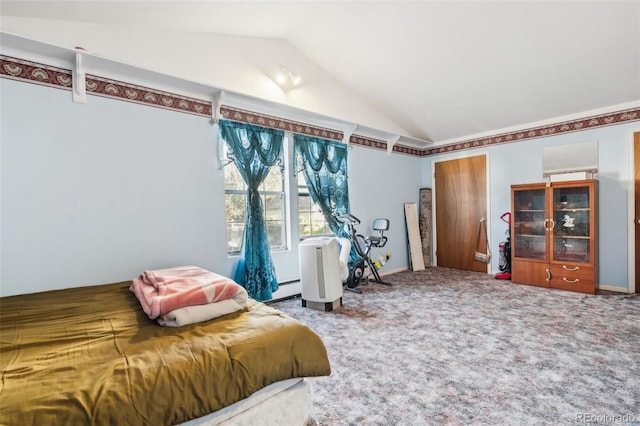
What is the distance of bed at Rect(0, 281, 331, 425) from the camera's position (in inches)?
39.9

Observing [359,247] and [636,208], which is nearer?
[636,208]

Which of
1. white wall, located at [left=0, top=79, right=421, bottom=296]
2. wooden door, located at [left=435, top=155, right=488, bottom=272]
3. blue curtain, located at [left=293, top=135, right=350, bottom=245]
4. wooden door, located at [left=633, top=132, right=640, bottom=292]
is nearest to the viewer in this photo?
white wall, located at [left=0, top=79, right=421, bottom=296]

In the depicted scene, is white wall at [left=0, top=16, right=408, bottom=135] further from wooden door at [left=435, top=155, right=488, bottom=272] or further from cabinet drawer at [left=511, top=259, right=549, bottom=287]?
cabinet drawer at [left=511, top=259, right=549, bottom=287]

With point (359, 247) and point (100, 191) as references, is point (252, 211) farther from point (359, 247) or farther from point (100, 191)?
point (359, 247)

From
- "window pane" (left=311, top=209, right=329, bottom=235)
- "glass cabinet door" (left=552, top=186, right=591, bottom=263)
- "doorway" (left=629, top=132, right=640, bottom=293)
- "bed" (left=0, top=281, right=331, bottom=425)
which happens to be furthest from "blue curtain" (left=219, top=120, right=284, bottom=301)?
"doorway" (left=629, top=132, right=640, bottom=293)

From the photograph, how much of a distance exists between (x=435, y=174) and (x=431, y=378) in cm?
451

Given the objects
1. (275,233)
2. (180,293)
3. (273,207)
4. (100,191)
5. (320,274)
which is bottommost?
(320,274)

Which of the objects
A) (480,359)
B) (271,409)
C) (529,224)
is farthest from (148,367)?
(529,224)

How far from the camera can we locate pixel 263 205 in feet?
12.6

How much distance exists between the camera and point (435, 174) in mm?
5891

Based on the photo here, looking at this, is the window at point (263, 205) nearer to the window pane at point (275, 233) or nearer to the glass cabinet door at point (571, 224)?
the window pane at point (275, 233)

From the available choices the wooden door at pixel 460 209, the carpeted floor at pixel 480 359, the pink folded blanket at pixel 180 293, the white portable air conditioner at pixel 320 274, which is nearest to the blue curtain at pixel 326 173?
the white portable air conditioner at pixel 320 274

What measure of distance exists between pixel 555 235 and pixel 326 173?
3248 millimetres

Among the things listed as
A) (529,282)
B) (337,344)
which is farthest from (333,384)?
(529,282)
